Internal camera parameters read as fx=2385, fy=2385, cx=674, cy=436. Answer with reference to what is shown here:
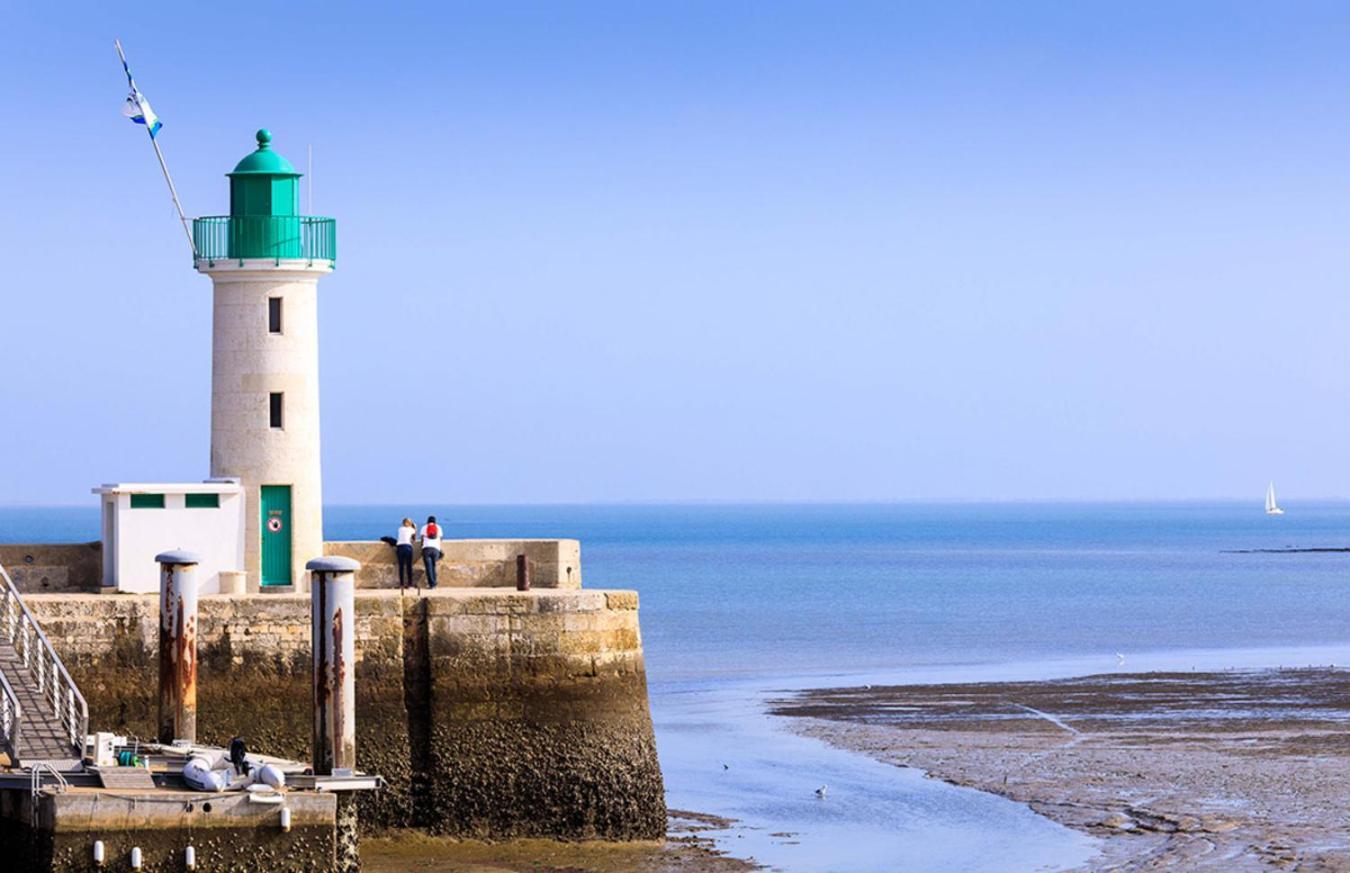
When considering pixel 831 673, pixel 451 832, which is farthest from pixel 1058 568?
pixel 451 832

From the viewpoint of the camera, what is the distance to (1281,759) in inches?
1134

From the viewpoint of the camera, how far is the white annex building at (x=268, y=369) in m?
25.9

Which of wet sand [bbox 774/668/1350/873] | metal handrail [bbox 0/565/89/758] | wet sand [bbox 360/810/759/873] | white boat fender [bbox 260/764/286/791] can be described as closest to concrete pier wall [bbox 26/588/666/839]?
wet sand [bbox 360/810/759/873]

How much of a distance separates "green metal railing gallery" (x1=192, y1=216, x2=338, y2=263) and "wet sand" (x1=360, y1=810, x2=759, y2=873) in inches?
281

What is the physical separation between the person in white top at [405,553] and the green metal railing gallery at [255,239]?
3281 mm

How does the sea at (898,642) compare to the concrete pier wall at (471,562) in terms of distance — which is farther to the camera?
the concrete pier wall at (471,562)

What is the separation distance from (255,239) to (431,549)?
13.2ft

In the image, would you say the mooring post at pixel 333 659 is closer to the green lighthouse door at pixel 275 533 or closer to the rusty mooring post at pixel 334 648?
the rusty mooring post at pixel 334 648

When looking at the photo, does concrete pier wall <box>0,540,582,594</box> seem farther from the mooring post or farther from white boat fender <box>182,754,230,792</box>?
white boat fender <box>182,754,230,792</box>

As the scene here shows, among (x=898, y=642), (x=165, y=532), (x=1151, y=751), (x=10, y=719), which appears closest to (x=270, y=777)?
(x=10, y=719)

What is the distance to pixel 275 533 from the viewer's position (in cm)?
2588

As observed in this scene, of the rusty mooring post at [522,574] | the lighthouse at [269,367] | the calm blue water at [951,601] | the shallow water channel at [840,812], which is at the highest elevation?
the lighthouse at [269,367]

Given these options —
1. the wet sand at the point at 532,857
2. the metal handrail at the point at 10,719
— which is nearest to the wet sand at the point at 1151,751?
the wet sand at the point at 532,857

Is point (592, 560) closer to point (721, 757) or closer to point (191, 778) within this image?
point (721, 757)
